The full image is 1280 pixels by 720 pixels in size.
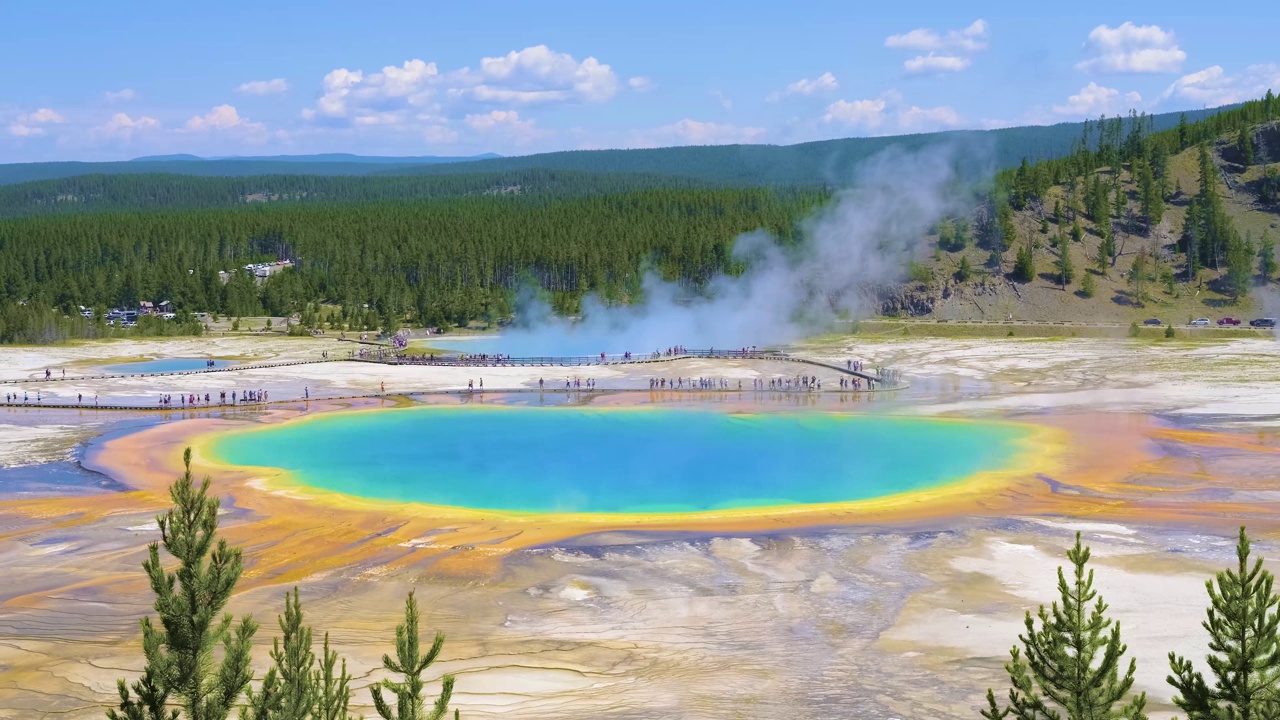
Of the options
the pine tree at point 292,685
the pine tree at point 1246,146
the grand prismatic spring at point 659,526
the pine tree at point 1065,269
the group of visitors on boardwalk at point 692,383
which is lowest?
the grand prismatic spring at point 659,526

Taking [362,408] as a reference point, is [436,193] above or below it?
above

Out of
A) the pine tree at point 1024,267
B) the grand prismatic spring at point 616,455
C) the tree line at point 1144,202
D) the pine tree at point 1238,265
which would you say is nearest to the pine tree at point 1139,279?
the tree line at point 1144,202

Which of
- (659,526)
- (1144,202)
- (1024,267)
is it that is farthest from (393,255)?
(659,526)

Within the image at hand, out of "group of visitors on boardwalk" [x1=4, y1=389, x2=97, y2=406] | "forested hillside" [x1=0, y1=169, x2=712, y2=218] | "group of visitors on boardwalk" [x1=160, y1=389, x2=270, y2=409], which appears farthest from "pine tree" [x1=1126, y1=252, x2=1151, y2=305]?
"forested hillside" [x1=0, y1=169, x2=712, y2=218]

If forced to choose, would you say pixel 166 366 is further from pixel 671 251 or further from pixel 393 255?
pixel 393 255

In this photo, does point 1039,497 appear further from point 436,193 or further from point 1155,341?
point 436,193

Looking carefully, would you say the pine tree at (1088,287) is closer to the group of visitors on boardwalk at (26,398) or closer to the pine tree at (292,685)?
the group of visitors on boardwalk at (26,398)

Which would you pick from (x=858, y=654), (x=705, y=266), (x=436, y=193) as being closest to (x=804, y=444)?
→ (x=858, y=654)
